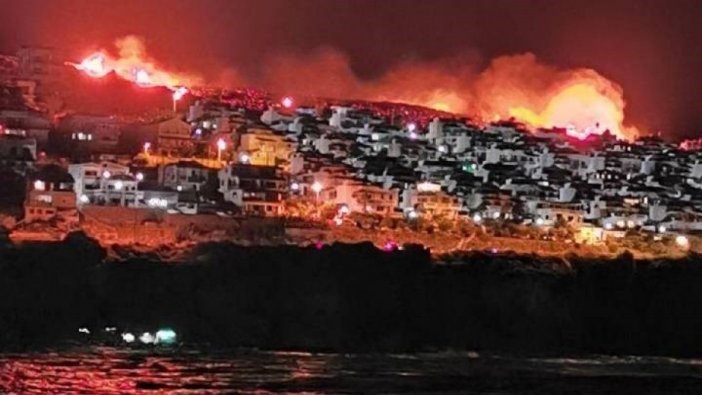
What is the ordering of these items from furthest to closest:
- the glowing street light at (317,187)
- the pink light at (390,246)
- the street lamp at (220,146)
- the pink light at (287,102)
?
the pink light at (287,102) < the street lamp at (220,146) < the glowing street light at (317,187) < the pink light at (390,246)

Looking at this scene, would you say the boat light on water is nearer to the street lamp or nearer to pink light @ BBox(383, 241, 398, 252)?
pink light @ BBox(383, 241, 398, 252)

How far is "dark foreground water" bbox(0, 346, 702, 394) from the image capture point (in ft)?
91.4

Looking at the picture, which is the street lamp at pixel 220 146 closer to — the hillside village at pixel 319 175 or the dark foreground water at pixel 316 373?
the hillside village at pixel 319 175

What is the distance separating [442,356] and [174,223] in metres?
15.6

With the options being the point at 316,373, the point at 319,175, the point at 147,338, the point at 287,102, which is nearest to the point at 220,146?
the point at 319,175

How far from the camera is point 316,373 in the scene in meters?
31.3

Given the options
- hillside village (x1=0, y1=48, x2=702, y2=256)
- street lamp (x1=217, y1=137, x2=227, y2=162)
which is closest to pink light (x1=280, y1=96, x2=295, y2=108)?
hillside village (x1=0, y1=48, x2=702, y2=256)

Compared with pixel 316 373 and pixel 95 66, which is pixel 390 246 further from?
pixel 95 66

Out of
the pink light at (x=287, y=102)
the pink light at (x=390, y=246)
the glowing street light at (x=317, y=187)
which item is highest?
the pink light at (x=287, y=102)

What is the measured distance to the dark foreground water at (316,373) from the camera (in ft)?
91.4

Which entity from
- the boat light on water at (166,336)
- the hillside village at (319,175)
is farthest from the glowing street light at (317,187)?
the boat light on water at (166,336)

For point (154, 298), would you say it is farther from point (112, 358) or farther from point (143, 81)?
point (143, 81)

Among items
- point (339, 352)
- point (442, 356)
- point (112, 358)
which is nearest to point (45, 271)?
point (112, 358)

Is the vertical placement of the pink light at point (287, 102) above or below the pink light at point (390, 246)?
above
